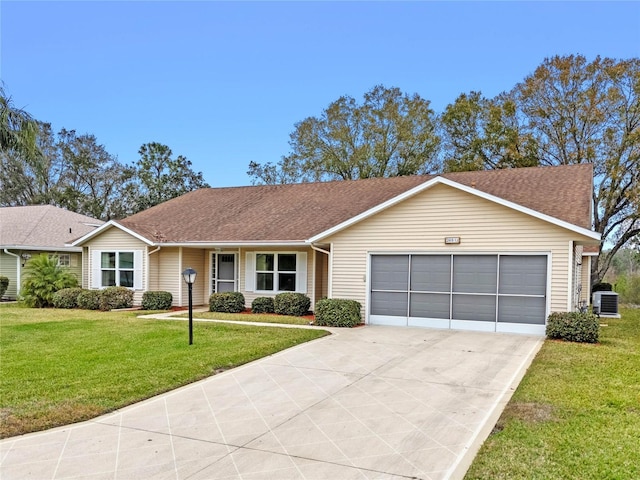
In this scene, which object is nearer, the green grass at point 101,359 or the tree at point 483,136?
the green grass at point 101,359

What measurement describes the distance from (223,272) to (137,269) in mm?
3122

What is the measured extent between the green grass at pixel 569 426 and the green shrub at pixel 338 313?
5.22 metres

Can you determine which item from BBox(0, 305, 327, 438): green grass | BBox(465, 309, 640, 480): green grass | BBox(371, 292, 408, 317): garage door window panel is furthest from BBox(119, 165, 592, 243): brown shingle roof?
BBox(465, 309, 640, 480): green grass

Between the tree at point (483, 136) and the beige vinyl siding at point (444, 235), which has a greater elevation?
the tree at point (483, 136)

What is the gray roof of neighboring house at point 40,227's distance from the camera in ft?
72.2

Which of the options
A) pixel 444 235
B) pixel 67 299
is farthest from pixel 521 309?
pixel 67 299

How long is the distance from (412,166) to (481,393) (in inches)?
1009

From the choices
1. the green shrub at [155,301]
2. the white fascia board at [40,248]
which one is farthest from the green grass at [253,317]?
the white fascia board at [40,248]

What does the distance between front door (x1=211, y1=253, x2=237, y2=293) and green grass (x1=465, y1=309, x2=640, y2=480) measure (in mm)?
11566

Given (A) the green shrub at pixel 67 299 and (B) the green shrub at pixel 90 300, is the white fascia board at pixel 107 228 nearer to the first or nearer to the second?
(A) the green shrub at pixel 67 299

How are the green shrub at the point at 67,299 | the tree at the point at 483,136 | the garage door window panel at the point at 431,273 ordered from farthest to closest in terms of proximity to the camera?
the tree at the point at 483,136 < the green shrub at the point at 67,299 < the garage door window panel at the point at 431,273

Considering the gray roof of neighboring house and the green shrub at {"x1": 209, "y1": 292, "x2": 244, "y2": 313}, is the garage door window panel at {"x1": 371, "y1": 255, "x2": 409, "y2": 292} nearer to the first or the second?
the green shrub at {"x1": 209, "y1": 292, "x2": 244, "y2": 313}

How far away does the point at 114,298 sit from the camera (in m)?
17.0

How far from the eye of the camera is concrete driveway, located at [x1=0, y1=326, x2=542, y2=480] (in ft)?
14.1
